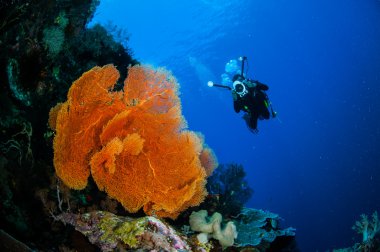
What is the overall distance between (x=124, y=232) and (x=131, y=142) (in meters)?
1.06

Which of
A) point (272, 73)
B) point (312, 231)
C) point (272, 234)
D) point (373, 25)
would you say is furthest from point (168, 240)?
point (373, 25)

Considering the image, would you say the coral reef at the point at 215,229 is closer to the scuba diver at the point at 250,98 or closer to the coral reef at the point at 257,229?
the coral reef at the point at 257,229

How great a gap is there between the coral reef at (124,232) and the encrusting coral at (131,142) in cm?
40

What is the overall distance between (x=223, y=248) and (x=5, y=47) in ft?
14.3

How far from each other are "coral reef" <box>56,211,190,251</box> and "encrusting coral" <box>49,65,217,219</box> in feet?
1.30

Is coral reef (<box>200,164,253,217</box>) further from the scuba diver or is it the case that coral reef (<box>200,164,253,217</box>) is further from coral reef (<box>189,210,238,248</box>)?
the scuba diver

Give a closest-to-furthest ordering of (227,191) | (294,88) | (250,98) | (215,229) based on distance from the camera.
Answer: (215,229) → (227,191) → (250,98) → (294,88)

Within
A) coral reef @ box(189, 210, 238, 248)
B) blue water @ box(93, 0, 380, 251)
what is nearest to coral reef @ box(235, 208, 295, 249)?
coral reef @ box(189, 210, 238, 248)

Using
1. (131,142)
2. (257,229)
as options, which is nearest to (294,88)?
(257,229)

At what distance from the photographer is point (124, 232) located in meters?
3.49

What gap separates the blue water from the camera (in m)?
54.0

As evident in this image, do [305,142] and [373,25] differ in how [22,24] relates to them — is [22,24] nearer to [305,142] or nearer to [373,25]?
[373,25]

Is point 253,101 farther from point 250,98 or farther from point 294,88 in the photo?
point 294,88

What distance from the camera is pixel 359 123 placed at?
9469cm
